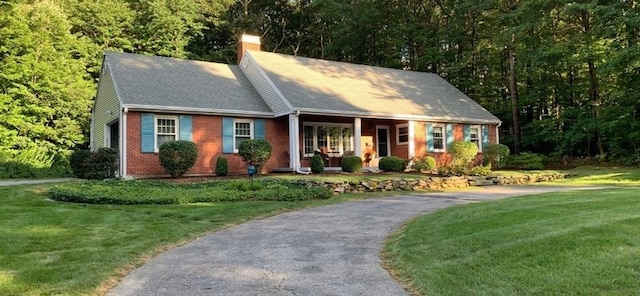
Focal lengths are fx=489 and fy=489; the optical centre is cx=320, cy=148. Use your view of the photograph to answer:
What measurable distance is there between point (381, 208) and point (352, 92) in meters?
11.2

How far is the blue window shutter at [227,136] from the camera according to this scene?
17.9 metres

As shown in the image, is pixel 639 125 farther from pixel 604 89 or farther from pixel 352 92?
pixel 352 92

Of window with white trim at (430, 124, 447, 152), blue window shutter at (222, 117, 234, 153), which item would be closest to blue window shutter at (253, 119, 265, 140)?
blue window shutter at (222, 117, 234, 153)

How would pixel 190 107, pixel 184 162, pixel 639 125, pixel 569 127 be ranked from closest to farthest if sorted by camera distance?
pixel 184 162, pixel 190 107, pixel 639 125, pixel 569 127

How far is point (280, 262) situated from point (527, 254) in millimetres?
2721

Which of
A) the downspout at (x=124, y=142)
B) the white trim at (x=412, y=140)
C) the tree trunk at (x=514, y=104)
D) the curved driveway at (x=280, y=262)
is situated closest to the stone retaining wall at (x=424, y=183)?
the white trim at (x=412, y=140)

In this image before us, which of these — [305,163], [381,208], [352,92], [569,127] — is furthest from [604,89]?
[381,208]

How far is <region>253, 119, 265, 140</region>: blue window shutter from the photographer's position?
1872cm

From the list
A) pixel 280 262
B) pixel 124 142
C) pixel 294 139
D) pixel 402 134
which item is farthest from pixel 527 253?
pixel 402 134

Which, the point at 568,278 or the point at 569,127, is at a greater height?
the point at 569,127

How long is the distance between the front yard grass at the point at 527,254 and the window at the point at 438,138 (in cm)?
1450

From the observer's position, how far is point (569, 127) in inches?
1032

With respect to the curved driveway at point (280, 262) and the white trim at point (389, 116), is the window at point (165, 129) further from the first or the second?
the curved driveway at point (280, 262)

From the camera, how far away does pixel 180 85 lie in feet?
61.4
